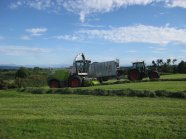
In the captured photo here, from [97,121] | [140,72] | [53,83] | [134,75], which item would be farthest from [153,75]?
[97,121]

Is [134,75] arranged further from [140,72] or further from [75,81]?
[75,81]

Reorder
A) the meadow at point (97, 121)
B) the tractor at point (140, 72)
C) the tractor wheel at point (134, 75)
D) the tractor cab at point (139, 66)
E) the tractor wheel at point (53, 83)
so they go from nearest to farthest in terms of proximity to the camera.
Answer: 1. the meadow at point (97, 121)
2. the tractor wheel at point (53, 83)
3. the tractor wheel at point (134, 75)
4. the tractor at point (140, 72)
5. the tractor cab at point (139, 66)

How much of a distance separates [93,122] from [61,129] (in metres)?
1.18

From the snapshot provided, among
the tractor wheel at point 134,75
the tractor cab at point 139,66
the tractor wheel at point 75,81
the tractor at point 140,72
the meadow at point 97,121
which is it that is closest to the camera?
the meadow at point 97,121

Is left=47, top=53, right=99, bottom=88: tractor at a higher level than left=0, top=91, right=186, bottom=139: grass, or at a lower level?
higher

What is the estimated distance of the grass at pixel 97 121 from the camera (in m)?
12.4

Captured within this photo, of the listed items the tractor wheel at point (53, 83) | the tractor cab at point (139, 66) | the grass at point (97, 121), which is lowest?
the grass at point (97, 121)

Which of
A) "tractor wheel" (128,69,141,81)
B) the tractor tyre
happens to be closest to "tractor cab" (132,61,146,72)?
"tractor wheel" (128,69,141,81)

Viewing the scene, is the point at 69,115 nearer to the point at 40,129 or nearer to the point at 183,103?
the point at 40,129

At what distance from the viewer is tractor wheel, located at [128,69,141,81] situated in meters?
34.8

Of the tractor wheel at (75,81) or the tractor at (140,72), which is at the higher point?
the tractor at (140,72)

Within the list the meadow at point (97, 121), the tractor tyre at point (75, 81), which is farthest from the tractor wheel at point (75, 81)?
the meadow at point (97, 121)

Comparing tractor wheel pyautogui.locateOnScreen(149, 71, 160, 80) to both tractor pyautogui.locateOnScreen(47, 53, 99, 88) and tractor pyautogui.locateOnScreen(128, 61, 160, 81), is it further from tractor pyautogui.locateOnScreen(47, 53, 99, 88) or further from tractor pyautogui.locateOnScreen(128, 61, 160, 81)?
tractor pyautogui.locateOnScreen(47, 53, 99, 88)

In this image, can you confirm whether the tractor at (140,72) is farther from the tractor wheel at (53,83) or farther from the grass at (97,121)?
the grass at (97,121)
